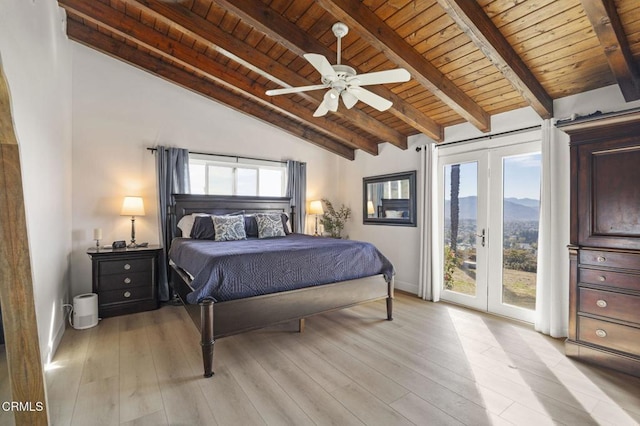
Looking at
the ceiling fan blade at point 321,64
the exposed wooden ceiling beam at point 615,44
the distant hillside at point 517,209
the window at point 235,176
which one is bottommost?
the distant hillside at point 517,209

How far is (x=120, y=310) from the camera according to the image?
366 cm

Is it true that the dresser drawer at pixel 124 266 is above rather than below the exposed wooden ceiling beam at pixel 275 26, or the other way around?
below

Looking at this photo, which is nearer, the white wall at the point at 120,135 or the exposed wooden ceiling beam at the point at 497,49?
the exposed wooden ceiling beam at the point at 497,49

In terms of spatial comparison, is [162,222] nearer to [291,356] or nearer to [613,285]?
[291,356]

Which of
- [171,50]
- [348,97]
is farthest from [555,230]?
[171,50]

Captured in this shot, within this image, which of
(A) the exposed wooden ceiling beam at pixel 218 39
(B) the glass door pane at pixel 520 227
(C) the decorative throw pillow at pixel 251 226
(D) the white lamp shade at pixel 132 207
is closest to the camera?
(A) the exposed wooden ceiling beam at pixel 218 39

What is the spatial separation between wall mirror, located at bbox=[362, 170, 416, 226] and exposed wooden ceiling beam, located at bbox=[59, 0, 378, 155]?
4.43 ft

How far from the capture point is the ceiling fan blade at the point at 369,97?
2572 mm

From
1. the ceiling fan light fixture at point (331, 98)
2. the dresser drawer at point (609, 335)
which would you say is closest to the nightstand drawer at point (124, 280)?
the ceiling fan light fixture at point (331, 98)

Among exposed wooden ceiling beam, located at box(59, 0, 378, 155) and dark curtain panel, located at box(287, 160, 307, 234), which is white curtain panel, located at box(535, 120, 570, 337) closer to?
exposed wooden ceiling beam, located at box(59, 0, 378, 155)

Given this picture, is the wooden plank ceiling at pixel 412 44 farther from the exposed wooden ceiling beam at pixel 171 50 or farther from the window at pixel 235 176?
the window at pixel 235 176

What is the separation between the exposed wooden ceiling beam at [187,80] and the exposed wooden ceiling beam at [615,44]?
392cm

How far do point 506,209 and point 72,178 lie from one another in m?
5.46

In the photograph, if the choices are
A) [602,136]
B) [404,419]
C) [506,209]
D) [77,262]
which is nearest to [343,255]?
[404,419]
